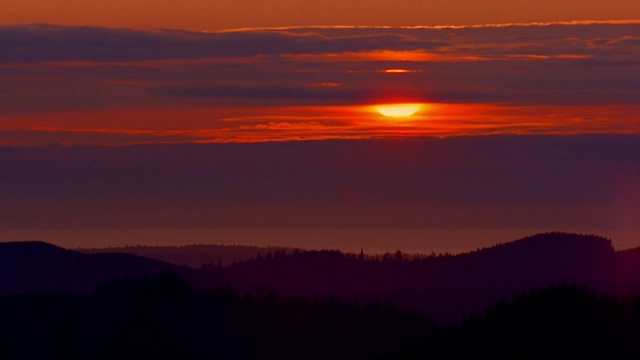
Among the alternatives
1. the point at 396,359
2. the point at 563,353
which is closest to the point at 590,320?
the point at 563,353

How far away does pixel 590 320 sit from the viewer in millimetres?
160875

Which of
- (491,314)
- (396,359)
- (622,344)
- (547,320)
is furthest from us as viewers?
(396,359)

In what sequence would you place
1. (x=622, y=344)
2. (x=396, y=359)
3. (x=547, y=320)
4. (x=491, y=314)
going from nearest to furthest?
(x=622, y=344) → (x=547, y=320) → (x=491, y=314) → (x=396, y=359)

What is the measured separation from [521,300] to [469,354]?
20391 mm

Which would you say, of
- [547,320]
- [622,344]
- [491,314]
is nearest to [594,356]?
[622,344]

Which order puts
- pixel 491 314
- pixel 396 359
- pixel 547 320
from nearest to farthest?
pixel 547 320
pixel 491 314
pixel 396 359

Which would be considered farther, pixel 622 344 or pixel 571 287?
pixel 571 287

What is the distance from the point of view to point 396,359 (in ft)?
646

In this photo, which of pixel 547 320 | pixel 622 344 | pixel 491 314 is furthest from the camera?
pixel 491 314

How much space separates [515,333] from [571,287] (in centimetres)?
2036

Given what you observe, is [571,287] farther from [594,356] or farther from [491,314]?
[594,356]

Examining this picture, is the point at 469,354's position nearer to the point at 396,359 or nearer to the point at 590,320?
the point at 590,320

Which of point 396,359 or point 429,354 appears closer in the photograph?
point 429,354

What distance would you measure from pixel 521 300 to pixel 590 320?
29.6 metres
